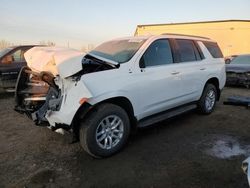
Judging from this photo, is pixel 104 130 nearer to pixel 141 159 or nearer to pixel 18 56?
pixel 141 159

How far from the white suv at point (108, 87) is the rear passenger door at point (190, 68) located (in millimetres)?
22

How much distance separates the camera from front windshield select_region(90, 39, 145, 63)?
474cm

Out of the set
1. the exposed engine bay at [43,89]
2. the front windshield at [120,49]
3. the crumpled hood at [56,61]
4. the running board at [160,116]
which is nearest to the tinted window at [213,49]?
the running board at [160,116]

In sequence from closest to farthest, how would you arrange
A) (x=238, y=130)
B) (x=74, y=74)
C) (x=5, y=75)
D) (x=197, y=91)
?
1. (x=74, y=74)
2. (x=238, y=130)
3. (x=197, y=91)
4. (x=5, y=75)


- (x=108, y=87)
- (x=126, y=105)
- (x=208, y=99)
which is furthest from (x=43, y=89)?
(x=208, y=99)

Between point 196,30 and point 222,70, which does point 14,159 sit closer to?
point 222,70

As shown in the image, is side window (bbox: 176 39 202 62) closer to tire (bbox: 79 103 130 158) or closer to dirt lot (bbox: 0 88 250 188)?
dirt lot (bbox: 0 88 250 188)

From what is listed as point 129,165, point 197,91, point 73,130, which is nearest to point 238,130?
point 197,91

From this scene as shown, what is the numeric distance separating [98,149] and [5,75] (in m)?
5.77

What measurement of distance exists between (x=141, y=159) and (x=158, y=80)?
1.47 m

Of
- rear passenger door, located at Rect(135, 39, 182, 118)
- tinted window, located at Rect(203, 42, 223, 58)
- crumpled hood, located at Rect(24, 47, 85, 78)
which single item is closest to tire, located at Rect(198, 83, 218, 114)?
tinted window, located at Rect(203, 42, 223, 58)

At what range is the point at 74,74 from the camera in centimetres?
389

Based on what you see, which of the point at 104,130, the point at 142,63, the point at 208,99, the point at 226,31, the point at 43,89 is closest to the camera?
the point at 104,130

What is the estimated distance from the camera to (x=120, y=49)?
16.8 ft
